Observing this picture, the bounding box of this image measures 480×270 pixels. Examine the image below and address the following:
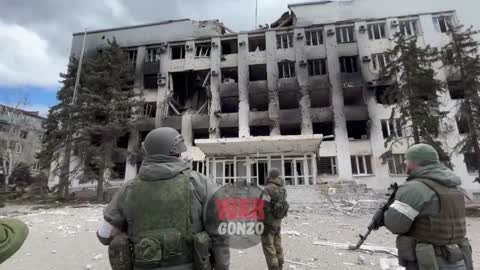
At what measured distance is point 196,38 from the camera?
25828mm

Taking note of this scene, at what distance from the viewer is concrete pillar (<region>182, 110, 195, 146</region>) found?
910 inches

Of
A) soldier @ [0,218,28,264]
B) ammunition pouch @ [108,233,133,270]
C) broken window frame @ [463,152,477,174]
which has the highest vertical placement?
broken window frame @ [463,152,477,174]

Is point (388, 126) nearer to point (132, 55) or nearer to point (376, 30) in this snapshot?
point (376, 30)

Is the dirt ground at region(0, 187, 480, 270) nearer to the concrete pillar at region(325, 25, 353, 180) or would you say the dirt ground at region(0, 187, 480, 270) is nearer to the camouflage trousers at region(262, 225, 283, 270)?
the camouflage trousers at region(262, 225, 283, 270)

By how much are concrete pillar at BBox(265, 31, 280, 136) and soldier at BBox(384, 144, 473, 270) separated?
1938cm

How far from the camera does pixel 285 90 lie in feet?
75.2

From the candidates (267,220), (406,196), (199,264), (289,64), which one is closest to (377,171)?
(289,64)

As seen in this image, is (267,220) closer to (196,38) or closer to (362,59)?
(362,59)

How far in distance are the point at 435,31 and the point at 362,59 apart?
659cm

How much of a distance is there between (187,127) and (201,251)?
72.8 feet

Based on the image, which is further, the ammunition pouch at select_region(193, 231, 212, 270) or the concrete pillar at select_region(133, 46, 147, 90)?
the concrete pillar at select_region(133, 46, 147, 90)

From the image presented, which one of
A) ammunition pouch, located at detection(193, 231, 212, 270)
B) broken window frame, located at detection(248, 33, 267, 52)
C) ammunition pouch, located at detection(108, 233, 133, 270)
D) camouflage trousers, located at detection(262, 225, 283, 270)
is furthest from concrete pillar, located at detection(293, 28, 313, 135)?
ammunition pouch, located at detection(108, 233, 133, 270)

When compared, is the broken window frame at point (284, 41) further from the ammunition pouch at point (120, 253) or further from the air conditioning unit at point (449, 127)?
the ammunition pouch at point (120, 253)

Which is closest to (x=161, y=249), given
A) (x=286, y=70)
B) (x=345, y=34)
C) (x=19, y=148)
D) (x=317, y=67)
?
(x=286, y=70)
